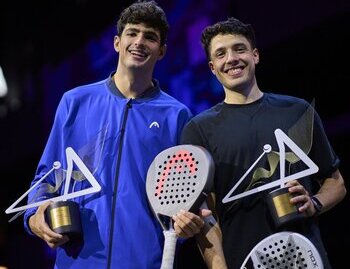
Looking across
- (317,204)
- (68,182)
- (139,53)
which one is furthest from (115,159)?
(317,204)

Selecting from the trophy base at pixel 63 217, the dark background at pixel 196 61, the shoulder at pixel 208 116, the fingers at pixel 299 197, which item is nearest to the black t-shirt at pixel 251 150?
the shoulder at pixel 208 116

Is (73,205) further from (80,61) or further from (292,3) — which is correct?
(80,61)

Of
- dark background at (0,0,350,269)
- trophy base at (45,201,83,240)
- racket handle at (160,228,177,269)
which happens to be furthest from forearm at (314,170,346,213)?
dark background at (0,0,350,269)

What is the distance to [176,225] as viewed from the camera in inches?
79.3

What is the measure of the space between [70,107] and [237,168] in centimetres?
68

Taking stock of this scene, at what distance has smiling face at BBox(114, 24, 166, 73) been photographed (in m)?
2.63

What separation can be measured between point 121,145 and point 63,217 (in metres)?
0.35

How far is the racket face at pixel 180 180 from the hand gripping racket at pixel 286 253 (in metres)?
0.22

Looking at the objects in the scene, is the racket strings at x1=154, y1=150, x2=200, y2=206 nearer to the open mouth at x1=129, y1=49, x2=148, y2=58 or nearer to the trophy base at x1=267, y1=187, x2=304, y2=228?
the trophy base at x1=267, y1=187, x2=304, y2=228

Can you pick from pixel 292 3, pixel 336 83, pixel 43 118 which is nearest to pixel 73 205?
pixel 292 3

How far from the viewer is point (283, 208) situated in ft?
6.92

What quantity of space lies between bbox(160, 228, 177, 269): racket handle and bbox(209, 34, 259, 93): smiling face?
688mm

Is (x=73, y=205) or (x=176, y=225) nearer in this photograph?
(x=176, y=225)

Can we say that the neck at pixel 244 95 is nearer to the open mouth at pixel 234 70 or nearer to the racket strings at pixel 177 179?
the open mouth at pixel 234 70
